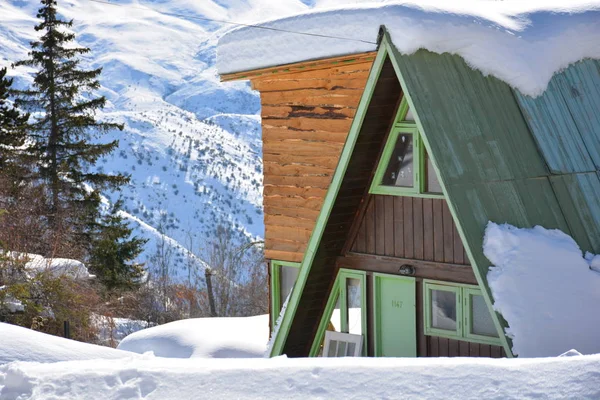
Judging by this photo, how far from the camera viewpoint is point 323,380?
5.41 meters

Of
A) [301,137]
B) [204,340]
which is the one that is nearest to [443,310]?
[301,137]

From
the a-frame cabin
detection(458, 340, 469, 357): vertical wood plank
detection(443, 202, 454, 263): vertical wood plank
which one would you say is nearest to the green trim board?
the a-frame cabin

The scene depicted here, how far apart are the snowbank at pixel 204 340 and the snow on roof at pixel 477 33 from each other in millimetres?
5475

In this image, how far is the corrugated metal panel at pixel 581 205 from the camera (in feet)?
32.6

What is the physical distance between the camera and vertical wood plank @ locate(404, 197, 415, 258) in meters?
10.4

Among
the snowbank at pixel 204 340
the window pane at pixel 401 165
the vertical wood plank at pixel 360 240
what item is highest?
the window pane at pixel 401 165

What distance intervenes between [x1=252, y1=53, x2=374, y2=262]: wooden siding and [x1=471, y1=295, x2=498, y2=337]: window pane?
419cm

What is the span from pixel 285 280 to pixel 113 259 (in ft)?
65.2

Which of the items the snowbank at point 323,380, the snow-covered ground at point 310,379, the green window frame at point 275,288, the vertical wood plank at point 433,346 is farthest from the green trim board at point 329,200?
the snowbank at point 323,380

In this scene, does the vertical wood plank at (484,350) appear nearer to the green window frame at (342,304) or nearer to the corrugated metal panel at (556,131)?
the green window frame at (342,304)

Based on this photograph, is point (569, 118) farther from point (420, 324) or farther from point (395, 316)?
point (395, 316)

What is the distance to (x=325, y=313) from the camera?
1169 centimetres

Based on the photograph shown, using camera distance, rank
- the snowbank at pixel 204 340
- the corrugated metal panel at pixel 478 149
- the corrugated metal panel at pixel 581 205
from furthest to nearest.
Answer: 1. the snowbank at pixel 204 340
2. the corrugated metal panel at pixel 581 205
3. the corrugated metal panel at pixel 478 149

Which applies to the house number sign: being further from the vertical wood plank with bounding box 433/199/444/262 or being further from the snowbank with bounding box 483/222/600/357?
the snowbank with bounding box 483/222/600/357
